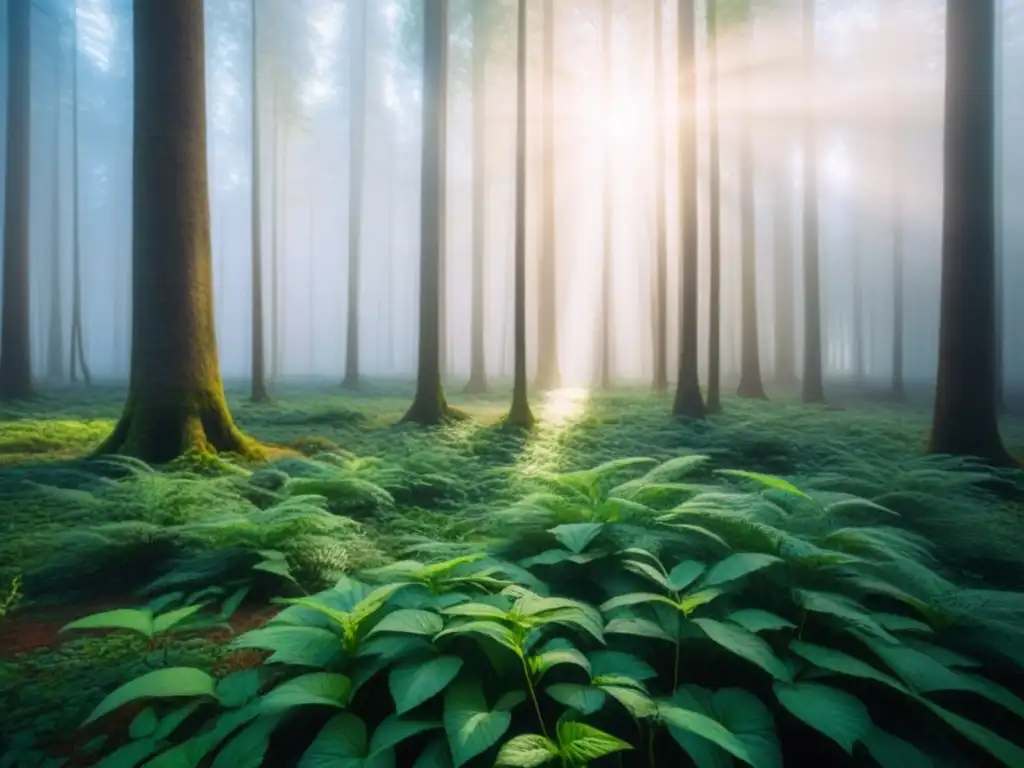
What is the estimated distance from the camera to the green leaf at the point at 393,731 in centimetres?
193

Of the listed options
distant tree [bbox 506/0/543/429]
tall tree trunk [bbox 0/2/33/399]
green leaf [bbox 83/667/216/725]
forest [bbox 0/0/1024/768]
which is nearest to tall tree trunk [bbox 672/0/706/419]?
forest [bbox 0/0/1024/768]

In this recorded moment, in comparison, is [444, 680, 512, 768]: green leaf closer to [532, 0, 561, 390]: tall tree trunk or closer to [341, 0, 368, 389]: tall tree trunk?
[532, 0, 561, 390]: tall tree trunk

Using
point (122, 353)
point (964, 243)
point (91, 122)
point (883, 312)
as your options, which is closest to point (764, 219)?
point (883, 312)

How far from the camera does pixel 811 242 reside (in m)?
17.8

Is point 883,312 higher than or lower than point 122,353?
higher

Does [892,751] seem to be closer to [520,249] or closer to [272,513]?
[272,513]

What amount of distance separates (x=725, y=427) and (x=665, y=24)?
52.0ft

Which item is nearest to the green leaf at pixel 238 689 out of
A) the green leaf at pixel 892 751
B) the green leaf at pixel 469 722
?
the green leaf at pixel 469 722

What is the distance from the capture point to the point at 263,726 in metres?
2.11

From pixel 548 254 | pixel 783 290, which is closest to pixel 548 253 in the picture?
pixel 548 254

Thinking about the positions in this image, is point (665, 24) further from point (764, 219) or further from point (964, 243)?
point (764, 219)

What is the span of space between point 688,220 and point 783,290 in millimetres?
12070

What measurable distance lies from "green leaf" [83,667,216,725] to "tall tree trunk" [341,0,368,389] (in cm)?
1997

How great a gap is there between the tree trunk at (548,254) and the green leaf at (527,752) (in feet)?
63.0
